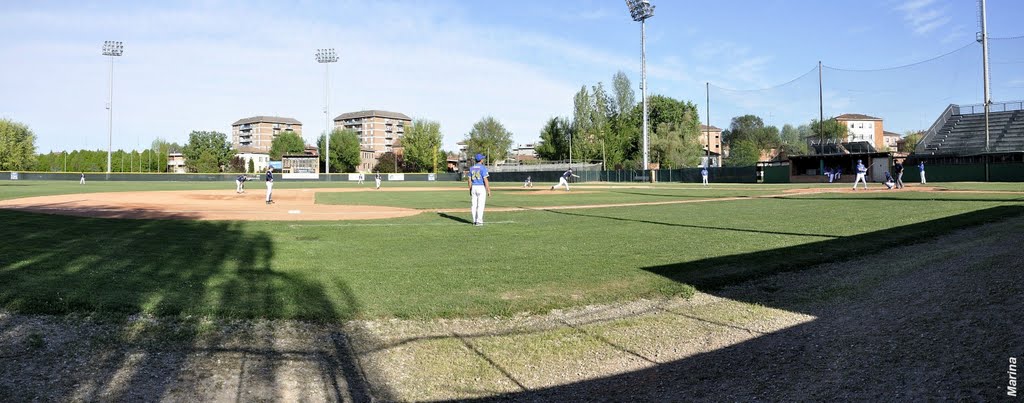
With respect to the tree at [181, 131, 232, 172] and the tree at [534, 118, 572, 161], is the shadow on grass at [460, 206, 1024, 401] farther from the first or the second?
the tree at [181, 131, 232, 172]

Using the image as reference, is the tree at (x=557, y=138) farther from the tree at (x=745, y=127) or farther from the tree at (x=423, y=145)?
the tree at (x=745, y=127)

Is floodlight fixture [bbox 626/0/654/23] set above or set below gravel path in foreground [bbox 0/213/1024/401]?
above

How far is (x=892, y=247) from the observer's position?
9898mm

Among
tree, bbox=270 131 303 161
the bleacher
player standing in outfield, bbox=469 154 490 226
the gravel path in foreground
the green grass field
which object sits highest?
tree, bbox=270 131 303 161

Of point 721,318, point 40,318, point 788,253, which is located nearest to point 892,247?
point 788,253

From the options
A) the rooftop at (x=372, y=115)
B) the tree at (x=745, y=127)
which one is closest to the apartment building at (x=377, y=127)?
the rooftop at (x=372, y=115)

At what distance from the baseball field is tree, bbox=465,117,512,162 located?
99.4 metres

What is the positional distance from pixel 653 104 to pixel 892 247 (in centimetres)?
9641

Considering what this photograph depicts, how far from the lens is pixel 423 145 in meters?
117

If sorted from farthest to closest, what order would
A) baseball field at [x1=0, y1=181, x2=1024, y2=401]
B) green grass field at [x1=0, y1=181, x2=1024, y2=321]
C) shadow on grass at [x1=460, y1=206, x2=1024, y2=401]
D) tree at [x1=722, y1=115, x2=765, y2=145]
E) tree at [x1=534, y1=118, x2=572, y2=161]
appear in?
tree at [x1=722, y1=115, x2=765, y2=145]
tree at [x1=534, y1=118, x2=572, y2=161]
green grass field at [x1=0, y1=181, x2=1024, y2=321]
baseball field at [x1=0, y1=181, x2=1024, y2=401]
shadow on grass at [x1=460, y1=206, x2=1024, y2=401]

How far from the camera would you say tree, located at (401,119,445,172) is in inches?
4624

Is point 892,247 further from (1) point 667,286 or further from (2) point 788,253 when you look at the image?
(1) point 667,286

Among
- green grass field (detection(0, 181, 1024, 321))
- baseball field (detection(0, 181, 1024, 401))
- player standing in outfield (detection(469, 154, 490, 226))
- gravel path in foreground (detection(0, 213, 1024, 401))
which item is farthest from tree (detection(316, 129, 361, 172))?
gravel path in foreground (detection(0, 213, 1024, 401))

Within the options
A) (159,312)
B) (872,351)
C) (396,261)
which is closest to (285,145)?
(396,261)
